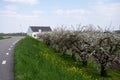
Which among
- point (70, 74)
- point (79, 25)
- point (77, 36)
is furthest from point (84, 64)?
point (70, 74)

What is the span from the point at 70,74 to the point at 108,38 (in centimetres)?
980

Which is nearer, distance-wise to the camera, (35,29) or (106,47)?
(106,47)

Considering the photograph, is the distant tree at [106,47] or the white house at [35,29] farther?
the white house at [35,29]

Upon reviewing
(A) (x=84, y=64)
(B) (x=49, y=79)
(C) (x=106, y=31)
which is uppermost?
(C) (x=106, y=31)

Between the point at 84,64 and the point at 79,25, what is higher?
the point at 79,25

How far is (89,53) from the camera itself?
22.0 meters

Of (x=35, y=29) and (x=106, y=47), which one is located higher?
(x=106, y=47)

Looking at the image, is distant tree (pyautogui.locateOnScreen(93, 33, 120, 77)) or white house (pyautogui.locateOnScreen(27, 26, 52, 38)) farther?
white house (pyautogui.locateOnScreen(27, 26, 52, 38))

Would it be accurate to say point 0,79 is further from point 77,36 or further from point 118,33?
point 77,36

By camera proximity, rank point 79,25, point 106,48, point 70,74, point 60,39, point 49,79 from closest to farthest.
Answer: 1. point 49,79
2. point 70,74
3. point 106,48
4. point 79,25
5. point 60,39

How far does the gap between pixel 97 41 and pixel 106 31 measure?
4.03 ft

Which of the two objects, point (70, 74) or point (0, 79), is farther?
point (70, 74)

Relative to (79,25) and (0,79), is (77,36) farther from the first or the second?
(0,79)

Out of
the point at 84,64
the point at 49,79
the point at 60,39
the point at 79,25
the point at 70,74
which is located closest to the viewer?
the point at 49,79
